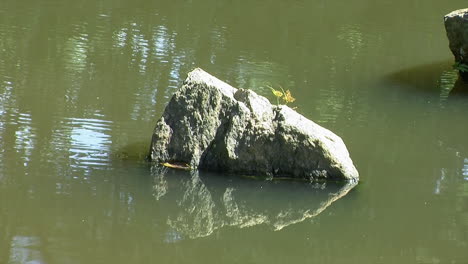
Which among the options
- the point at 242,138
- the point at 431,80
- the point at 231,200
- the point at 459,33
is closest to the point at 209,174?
the point at 242,138

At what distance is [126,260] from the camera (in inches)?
195

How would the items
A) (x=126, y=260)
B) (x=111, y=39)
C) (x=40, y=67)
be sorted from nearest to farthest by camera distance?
(x=126, y=260) < (x=40, y=67) < (x=111, y=39)

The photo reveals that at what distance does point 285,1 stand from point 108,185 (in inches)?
381

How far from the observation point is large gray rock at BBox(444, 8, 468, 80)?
33.1 ft

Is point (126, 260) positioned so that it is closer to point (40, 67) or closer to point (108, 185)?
point (108, 185)

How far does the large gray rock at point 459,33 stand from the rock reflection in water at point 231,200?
4352 mm

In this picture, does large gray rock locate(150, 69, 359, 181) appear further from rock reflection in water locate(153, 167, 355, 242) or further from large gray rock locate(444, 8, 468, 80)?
large gray rock locate(444, 8, 468, 80)

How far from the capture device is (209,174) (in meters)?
6.71

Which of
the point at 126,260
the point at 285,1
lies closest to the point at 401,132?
the point at 126,260

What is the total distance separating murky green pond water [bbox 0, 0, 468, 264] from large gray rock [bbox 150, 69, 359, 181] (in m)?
0.18

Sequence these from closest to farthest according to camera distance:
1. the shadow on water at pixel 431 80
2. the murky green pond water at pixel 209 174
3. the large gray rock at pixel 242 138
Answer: the murky green pond water at pixel 209 174 < the large gray rock at pixel 242 138 < the shadow on water at pixel 431 80

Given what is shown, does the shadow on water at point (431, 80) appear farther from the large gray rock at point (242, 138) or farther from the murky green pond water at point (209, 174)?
the large gray rock at point (242, 138)

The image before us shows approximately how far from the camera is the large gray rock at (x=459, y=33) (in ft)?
33.1

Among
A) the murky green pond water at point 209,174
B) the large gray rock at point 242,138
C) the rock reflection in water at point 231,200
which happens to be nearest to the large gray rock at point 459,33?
the murky green pond water at point 209,174
